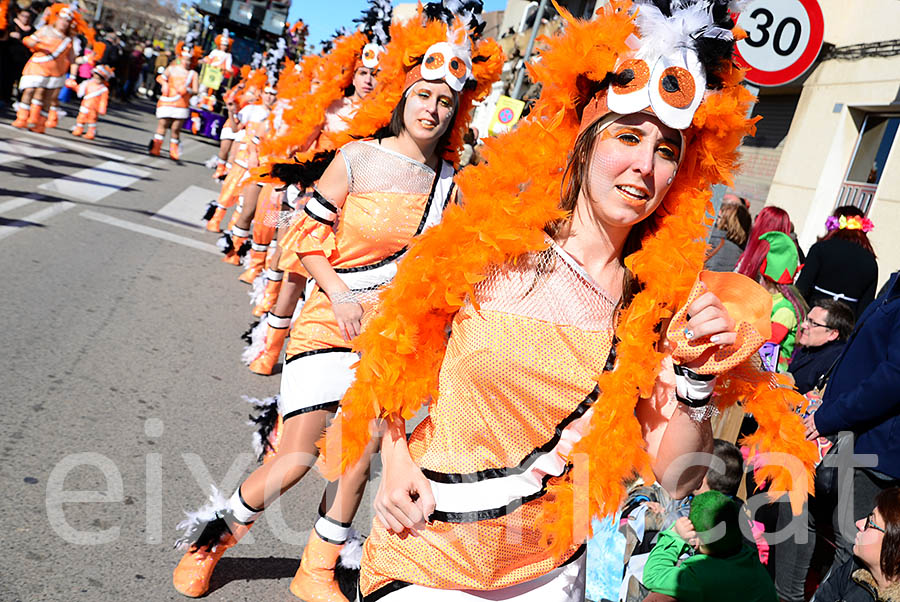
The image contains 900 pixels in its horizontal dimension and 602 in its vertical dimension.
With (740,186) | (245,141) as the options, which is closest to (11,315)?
(245,141)

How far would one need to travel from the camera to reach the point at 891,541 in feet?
10.2

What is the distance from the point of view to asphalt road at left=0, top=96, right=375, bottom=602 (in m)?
3.05

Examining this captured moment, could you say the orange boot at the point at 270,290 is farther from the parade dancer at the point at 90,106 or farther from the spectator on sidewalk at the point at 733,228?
the parade dancer at the point at 90,106

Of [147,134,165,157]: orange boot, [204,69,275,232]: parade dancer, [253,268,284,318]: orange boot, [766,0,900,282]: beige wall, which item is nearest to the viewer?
[253,268,284,318]: orange boot

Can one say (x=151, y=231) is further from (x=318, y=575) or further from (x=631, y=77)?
(x=631, y=77)

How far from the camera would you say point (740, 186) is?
39.1ft

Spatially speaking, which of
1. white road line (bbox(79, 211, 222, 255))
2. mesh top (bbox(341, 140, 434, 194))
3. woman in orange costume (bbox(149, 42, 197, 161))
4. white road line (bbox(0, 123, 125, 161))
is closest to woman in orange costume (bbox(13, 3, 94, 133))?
white road line (bbox(0, 123, 125, 161))

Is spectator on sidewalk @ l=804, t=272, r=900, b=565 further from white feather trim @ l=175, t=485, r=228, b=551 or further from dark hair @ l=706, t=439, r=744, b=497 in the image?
white feather trim @ l=175, t=485, r=228, b=551

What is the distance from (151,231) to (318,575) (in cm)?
635

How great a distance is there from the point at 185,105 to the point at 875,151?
1115 centimetres

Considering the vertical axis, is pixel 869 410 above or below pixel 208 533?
above

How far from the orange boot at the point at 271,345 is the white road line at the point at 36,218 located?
277 cm

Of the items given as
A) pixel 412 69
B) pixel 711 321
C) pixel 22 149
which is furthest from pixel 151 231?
pixel 711 321

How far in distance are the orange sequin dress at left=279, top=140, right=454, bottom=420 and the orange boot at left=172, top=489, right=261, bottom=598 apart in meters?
0.39
